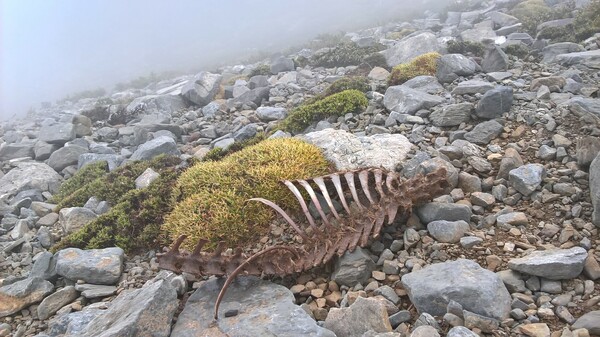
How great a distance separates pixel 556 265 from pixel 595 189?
1.36m

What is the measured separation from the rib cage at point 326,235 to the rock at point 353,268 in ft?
0.35

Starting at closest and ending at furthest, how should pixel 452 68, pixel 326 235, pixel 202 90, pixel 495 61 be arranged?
1. pixel 326 235
2. pixel 452 68
3. pixel 495 61
4. pixel 202 90

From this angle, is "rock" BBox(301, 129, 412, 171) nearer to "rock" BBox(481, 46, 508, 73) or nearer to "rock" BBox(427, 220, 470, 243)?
"rock" BBox(427, 220, 470, 243)

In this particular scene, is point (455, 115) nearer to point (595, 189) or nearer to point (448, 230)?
point (595, 189)

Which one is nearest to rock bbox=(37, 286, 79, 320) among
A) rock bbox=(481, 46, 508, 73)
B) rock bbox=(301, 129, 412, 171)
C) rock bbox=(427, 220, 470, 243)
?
rock bbox=(301, 129, 412, 171)

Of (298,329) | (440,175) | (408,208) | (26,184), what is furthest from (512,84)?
(26,184)

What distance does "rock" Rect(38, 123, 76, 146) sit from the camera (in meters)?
14.7

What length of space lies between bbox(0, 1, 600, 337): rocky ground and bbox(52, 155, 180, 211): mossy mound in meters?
0.44

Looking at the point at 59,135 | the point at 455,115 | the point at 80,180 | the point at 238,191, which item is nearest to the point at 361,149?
the point at 455,115

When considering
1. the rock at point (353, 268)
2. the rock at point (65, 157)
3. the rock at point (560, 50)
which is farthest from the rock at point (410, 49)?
the rock at point (353, 268)

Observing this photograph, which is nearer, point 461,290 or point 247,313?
point 461,290

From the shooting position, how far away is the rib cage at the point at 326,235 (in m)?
4.78

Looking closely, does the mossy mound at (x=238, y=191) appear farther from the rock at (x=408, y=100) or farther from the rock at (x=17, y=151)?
the rock at (x=17, y=151)

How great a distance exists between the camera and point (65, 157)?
12844 mm
